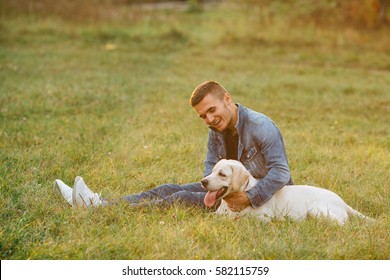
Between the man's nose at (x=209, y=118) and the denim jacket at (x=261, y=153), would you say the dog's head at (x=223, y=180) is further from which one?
the man's nose at (x=209, y=118)

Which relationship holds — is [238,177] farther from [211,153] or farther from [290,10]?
[290,10]

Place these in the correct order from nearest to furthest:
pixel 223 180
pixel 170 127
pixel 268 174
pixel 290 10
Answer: pixel 223 180 < pixel 268 174 < pixel 170 127 < pixel 290 10

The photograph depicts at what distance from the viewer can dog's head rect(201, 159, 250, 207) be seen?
4.51 meters

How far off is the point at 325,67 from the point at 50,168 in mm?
11488

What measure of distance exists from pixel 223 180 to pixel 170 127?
3793mm

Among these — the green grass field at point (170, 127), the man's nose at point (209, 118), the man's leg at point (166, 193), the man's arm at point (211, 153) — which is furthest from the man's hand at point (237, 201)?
the man's nose at point (209, 118)

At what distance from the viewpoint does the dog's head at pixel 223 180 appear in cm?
451

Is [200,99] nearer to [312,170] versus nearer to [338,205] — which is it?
[338,205]

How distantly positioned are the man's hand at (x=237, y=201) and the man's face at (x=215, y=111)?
23.6 inches

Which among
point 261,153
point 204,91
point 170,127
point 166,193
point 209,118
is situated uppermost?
point 204,91

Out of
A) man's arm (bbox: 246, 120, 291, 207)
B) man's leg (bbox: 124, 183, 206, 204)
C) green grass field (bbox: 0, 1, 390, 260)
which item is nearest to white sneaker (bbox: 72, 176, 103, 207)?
green grass field (bbox: 0, 1, 390, 260)

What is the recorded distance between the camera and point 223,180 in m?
4.53

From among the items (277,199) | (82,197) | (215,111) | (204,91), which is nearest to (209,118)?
(215,111)

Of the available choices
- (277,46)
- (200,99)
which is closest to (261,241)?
(200,99)
